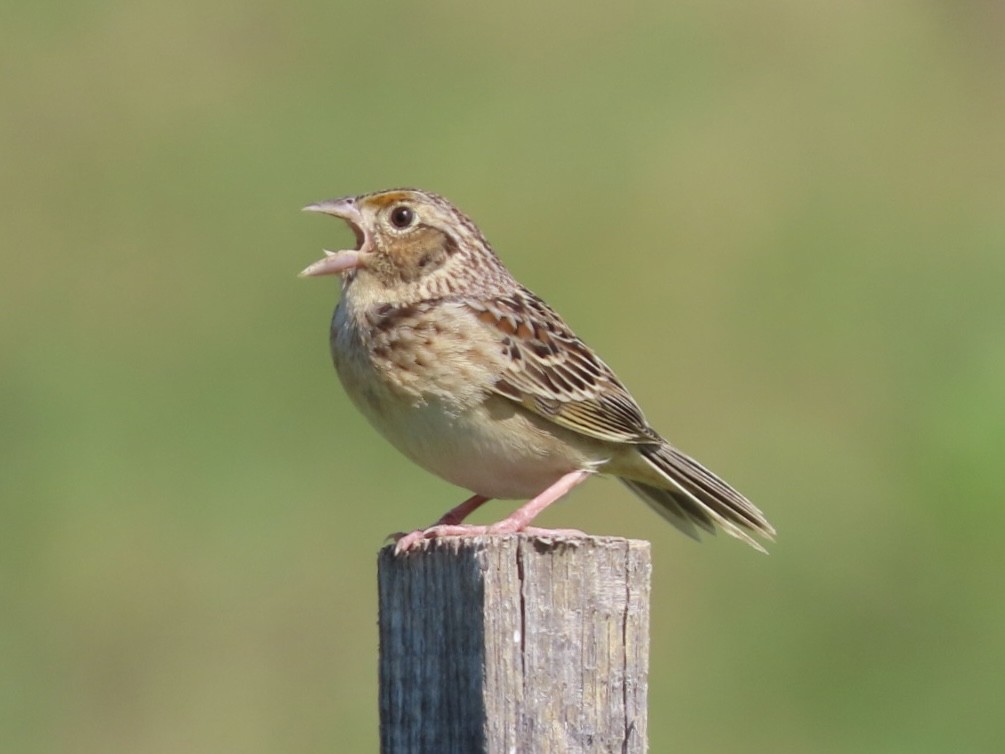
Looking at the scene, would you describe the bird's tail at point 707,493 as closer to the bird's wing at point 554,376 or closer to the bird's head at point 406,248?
the bird's wing at point 554,376

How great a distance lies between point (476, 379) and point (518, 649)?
5.75 feet

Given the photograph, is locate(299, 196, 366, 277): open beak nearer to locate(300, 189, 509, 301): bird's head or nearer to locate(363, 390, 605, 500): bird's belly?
locate(300, 189, 509, 301): bird's head

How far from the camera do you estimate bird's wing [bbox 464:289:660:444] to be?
18.5 ft

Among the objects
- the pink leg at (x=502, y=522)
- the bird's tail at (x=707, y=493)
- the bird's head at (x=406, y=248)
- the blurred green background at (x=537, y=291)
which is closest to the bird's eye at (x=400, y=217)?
the bird's head at (x=406, y=248)

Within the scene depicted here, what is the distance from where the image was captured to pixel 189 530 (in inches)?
415

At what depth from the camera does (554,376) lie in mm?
5738

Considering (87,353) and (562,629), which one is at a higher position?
(87,353)

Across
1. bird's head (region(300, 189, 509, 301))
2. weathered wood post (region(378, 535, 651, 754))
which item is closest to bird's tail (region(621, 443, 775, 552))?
bird's head (region(300, 189, 509, 301))

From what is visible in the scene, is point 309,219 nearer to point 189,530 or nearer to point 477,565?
point 189,530

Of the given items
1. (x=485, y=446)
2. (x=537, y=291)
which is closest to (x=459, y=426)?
(x=485, y=446)

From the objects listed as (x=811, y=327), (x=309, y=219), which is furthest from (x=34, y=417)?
(x=811, y=327)

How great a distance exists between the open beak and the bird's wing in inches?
13.7

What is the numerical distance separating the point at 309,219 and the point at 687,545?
322cm

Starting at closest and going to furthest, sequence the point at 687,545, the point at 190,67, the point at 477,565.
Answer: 1. the point at 477,565
2. the point at 687,545
3. the point at 190,67
